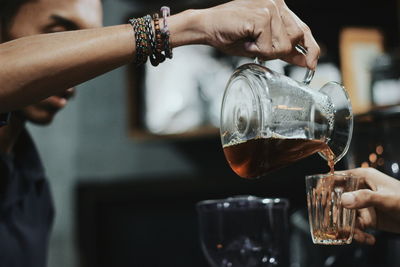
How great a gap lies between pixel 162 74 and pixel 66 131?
0.64 metres

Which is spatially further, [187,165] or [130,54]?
[187,165]

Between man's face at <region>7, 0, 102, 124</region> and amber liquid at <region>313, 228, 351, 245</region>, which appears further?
man's face at <region>7, 0, 102, 124</region>

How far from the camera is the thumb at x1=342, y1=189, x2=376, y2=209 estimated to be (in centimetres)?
86

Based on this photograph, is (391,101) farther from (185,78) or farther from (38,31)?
(38,31)

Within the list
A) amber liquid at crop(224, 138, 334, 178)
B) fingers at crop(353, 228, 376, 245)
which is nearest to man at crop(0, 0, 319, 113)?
amber liquid at crop(224, 138, 334, 178)

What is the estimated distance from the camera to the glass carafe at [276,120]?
86 centimetres

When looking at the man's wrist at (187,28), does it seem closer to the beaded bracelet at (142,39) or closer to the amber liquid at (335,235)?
the beaded bracelet at (142,39)

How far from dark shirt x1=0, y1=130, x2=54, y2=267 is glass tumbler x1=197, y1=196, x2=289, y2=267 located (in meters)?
0.63

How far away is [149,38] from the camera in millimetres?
871

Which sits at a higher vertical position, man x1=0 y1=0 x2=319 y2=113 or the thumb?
man x1=0 y1=0 x2=319 y2=113

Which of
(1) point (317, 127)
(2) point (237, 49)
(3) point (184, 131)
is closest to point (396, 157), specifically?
(1) point (317, 127)

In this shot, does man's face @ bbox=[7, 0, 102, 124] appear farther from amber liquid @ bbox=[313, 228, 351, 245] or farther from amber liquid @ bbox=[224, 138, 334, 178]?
amber liquid @ bbox=[313, 228, 351, 245]

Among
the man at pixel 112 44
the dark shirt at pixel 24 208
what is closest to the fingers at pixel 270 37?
the man at pixel 112 44

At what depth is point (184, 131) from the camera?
3.07m
